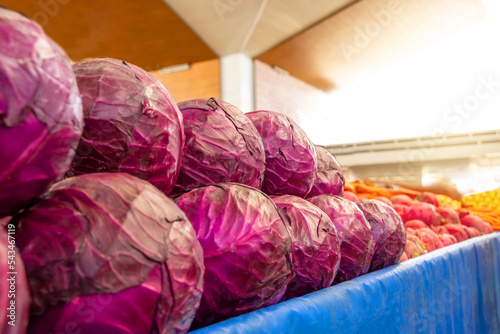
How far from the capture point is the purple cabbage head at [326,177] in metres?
1.78

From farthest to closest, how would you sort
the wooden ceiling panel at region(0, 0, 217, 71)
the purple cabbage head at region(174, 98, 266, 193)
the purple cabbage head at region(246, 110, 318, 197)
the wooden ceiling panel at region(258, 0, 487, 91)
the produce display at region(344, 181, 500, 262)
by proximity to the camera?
the wooden ceiling panel at region(258, 0, 487, 91) < the wooden ceiling panel at region(0, 0, 217, 71) < the produce display at region(344, 181, 500, 262) < the purple cabbage head at region(246, 110, 318, 197) < the purple cabbage head at region(174, 98, 266, 193)

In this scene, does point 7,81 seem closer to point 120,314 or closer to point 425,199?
point 120,314

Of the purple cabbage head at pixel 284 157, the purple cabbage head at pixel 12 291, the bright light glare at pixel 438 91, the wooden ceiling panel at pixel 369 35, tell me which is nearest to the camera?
the purple cabbage head at pixel 12 291

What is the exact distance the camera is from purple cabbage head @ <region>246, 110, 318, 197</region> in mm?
1479

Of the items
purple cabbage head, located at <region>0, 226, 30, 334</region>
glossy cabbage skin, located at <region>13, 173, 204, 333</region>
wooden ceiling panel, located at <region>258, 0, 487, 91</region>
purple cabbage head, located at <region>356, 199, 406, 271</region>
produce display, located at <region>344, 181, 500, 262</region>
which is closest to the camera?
purple cabbage head, located at <region>0, 226, 30, 334</region>

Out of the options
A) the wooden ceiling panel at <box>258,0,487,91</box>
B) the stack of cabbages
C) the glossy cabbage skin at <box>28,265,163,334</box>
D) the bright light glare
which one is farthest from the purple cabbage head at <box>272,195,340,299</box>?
the bright light glare

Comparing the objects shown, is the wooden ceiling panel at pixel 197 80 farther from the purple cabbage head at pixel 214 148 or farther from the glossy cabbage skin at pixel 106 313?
the glossy cabbage skin at pixel 106 313

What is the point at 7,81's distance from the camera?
0.55 m

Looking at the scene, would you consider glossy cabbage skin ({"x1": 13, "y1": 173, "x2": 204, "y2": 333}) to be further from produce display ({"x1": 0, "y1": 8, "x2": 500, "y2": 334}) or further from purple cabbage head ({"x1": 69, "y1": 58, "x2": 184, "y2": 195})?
purple cabbage head ({"x1": 69, "y1": 58, "x2": 184, "y2": 195})

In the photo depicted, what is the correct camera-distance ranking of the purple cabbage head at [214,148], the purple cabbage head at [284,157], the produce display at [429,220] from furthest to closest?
1. the produce display at [429,220]
2. the purple cabbage head at [284,157]
3. the purple cabbage head at [214,148]

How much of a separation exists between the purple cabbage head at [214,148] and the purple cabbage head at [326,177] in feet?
1.75

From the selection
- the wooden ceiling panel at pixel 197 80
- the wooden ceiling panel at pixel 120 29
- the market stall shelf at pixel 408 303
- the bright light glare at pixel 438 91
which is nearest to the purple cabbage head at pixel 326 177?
the market stall shelf at pixel 408 303

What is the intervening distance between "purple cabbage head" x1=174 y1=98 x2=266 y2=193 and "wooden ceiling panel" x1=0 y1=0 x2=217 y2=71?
360 centimetres

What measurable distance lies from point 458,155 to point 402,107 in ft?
7.26
